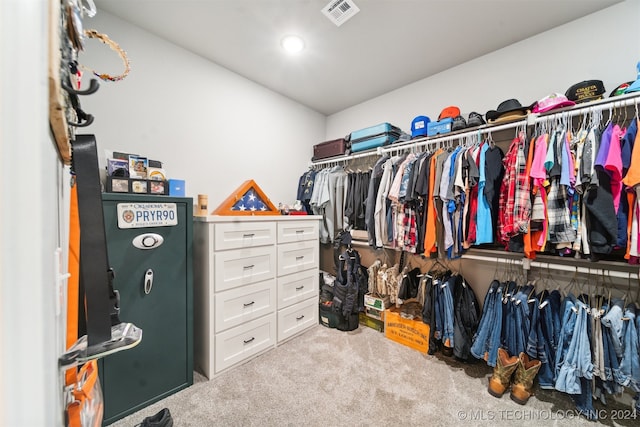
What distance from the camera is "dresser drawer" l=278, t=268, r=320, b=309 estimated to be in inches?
83.6

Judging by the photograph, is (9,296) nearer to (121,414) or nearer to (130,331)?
(130,331)

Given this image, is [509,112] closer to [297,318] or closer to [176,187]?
[297,318]

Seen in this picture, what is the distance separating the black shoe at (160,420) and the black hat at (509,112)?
282 cm

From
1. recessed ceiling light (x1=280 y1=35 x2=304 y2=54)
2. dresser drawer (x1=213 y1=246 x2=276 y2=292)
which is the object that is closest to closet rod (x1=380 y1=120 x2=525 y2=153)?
recessed ceiling light (x1=280 y1=35 x2=304 y2=54)

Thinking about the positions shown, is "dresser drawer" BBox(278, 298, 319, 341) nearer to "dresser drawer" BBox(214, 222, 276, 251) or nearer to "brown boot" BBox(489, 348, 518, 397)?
"dresser drawer" BBox(214, 222, 276, 251)

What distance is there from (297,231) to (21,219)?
1994 millimetres

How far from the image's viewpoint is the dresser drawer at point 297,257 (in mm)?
2131

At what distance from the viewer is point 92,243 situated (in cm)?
56

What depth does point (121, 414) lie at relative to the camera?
134cm

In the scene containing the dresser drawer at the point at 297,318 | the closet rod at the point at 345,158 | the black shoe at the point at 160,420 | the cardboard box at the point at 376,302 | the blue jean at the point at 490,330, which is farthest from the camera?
the closet rod at the point at 345,158

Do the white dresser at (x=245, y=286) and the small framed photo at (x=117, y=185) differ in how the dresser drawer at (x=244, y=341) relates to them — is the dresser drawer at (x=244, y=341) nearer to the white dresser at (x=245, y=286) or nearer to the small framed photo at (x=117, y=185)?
the white dresser at (x=245, y=286)

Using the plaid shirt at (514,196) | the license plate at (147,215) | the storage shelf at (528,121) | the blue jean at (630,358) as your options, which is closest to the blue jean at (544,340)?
the blue jean at (630,358)

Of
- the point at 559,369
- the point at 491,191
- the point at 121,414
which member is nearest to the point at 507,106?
the point at 491,191

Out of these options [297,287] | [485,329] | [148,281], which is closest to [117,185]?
[148,281]
